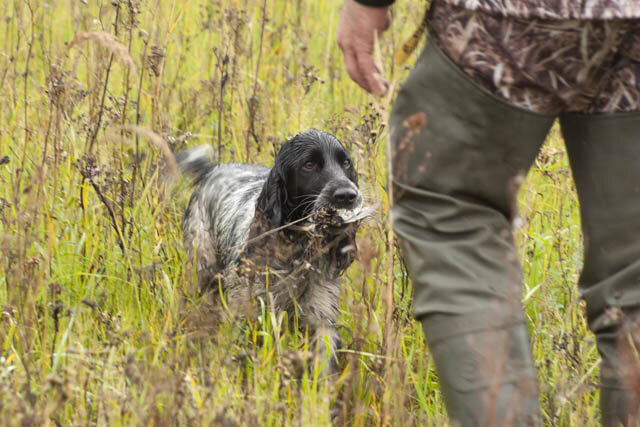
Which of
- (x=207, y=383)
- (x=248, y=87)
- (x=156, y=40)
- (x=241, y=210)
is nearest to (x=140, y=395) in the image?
(x=207, y=383)

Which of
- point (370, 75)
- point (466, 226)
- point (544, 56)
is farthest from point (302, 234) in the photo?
point (544, 56)

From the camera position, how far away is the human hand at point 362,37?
1.92 metres

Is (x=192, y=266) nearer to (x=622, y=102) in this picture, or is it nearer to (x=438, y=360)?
(x=438, y=360)

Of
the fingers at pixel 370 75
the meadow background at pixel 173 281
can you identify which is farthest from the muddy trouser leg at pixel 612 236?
the fingers at pixel 370 75

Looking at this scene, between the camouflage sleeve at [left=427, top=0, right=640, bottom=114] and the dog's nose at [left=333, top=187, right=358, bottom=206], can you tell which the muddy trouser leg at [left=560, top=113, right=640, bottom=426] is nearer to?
the camouflage sleeve at [left=427, top=0, right=640, bottom=114]

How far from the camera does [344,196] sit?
3.35 meters

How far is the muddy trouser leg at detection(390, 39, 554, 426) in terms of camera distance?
183 cm

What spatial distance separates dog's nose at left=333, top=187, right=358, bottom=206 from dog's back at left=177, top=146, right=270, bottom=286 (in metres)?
0.58

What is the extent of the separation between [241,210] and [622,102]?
96.9 inches

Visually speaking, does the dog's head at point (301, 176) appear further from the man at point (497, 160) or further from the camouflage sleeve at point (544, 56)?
the camouflage sleeve at point (544, 56)

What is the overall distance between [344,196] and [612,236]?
1.49 meters

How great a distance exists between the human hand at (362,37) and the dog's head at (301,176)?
1459 millimetres

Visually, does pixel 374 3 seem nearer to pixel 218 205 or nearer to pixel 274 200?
pixel 274 200

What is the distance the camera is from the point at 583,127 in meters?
1.92
